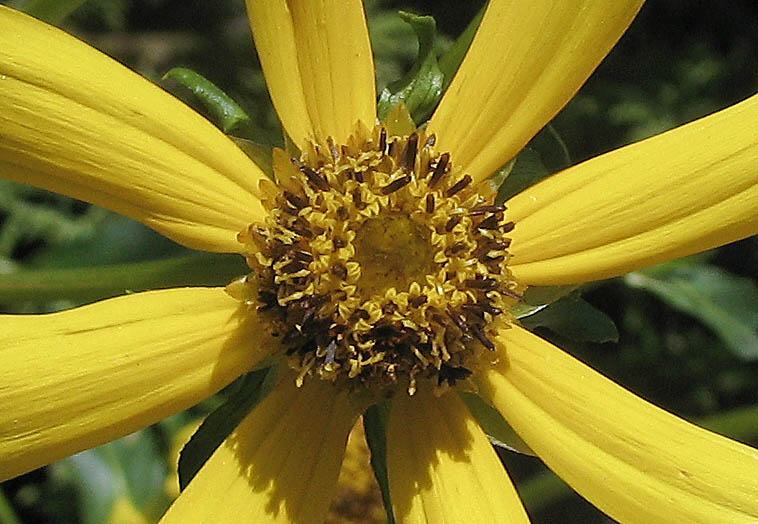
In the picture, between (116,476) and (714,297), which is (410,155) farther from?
(116,476)

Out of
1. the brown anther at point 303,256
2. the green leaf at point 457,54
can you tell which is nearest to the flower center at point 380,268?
the brown anther at point 303,256

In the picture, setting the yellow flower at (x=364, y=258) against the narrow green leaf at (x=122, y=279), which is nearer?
the yellow flower at (x=364, y=258)

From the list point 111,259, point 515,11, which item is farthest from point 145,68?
point 515,11

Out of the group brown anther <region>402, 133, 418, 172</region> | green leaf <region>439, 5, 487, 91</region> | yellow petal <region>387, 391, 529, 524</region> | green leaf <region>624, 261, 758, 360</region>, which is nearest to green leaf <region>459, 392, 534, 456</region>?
yellow petal <region>387, 391, 529, 524</region>

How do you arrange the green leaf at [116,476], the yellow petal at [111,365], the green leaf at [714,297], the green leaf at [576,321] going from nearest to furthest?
1. the yellow petal at [111,365]
2. the green leaf at [576,321]
3. the green leaf at [714,297]
4. the green leaf at [116,476]

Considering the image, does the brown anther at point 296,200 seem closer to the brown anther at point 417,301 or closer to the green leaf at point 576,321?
the brown anther at point 417,301

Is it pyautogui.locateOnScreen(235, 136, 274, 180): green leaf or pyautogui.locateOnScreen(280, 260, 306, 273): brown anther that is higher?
pyautogui.locateOnScreen(235, 136, 274, 180): green leaf

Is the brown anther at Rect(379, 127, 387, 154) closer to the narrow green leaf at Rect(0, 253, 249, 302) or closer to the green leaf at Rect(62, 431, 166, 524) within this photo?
the narrow green leaf at Rect(0, 253, 249, 302)
